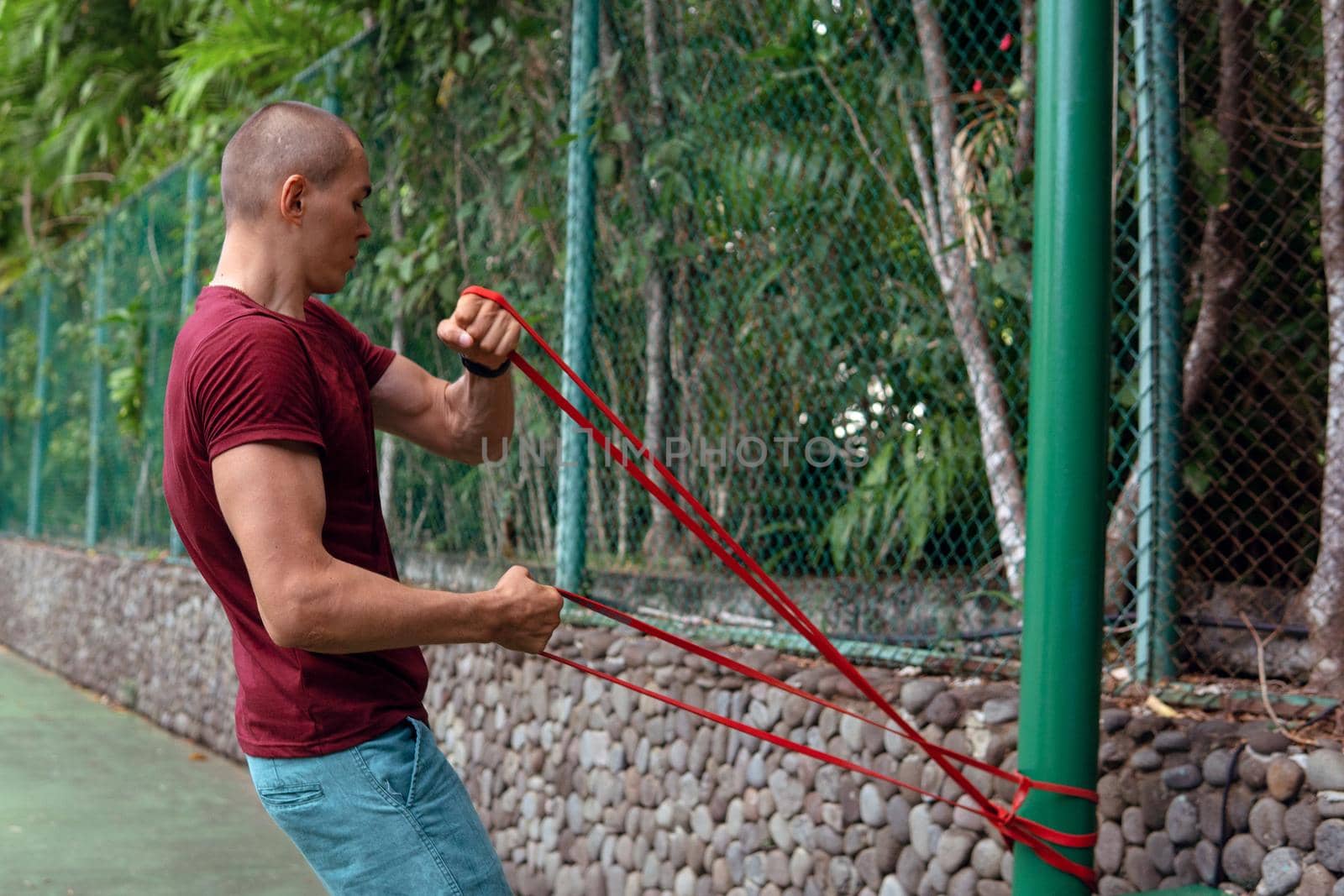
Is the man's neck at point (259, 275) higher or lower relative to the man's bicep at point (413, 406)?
higher

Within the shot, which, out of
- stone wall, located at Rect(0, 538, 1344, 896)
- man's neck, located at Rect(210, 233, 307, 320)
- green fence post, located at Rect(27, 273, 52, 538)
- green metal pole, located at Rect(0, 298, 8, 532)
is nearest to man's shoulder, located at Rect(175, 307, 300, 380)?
man's neck, located at Rect(210, 233, 307, 320)

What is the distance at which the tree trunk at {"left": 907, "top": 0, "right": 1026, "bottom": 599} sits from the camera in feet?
11.8

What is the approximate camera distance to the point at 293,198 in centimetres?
203

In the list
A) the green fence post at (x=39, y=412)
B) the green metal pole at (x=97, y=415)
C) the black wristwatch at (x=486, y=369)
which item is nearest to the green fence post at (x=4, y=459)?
the green fence post at (x=39, y=412)

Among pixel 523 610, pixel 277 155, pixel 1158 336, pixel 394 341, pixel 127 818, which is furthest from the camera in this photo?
pixel 394 341

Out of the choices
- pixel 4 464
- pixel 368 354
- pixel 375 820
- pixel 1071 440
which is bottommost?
pixel 4 464

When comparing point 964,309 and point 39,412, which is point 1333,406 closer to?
point 964,309

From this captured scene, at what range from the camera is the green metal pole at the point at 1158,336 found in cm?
307

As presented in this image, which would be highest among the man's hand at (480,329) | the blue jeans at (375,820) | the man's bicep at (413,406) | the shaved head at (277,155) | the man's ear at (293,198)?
the shaved head at (277,155)

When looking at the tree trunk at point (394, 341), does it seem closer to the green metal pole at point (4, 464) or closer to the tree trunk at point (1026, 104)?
the tree trunk at point (1026, 104)

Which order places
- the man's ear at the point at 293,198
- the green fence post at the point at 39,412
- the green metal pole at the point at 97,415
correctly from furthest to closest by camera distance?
the green fence post at the point at 39,412, the green metal pole at the point at 97,415, the man's ear at the point at 293,198

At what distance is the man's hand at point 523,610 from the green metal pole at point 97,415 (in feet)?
28.5

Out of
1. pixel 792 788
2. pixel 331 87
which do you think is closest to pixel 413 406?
pixel 792 788

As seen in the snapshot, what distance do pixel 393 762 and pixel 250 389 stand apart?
61cm
